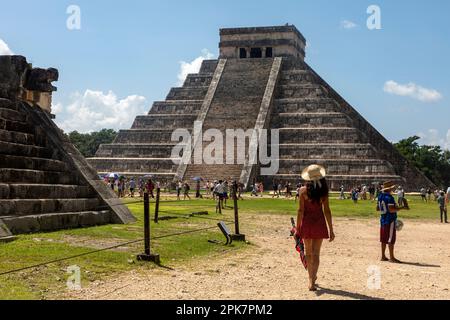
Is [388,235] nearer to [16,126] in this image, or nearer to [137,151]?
[16,126]

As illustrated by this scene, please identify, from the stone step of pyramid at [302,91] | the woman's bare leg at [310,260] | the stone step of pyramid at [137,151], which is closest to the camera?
the woman's bare leg at [310,260]

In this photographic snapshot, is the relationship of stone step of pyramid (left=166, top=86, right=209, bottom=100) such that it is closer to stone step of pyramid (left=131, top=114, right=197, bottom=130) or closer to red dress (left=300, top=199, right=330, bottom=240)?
stone step of pyramid (left=131, top=114, right=197, bottom=130)

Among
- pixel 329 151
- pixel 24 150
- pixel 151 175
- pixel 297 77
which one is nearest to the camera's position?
pixel 24 150

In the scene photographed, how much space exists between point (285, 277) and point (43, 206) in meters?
5.87

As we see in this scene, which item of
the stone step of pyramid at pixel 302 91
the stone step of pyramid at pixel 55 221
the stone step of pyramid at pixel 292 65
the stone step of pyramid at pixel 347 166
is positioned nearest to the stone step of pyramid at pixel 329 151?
the stone step of pyramid at pixel 347 166

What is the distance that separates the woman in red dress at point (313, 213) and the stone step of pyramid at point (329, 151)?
33301 millimetres

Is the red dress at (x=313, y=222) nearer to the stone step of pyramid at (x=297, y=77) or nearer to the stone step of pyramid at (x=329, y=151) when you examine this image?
the stone step of pyramid at (x=329, y=151)

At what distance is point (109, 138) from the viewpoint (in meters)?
102

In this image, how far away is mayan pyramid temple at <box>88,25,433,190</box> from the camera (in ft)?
130

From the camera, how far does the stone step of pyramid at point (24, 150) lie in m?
11.9

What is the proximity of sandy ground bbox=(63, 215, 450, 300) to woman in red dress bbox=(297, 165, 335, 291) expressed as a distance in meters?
0.54

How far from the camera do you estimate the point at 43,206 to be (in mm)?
11562

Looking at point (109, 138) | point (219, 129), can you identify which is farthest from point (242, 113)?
point (109, 138)

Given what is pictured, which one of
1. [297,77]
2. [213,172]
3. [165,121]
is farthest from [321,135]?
[165,121]
